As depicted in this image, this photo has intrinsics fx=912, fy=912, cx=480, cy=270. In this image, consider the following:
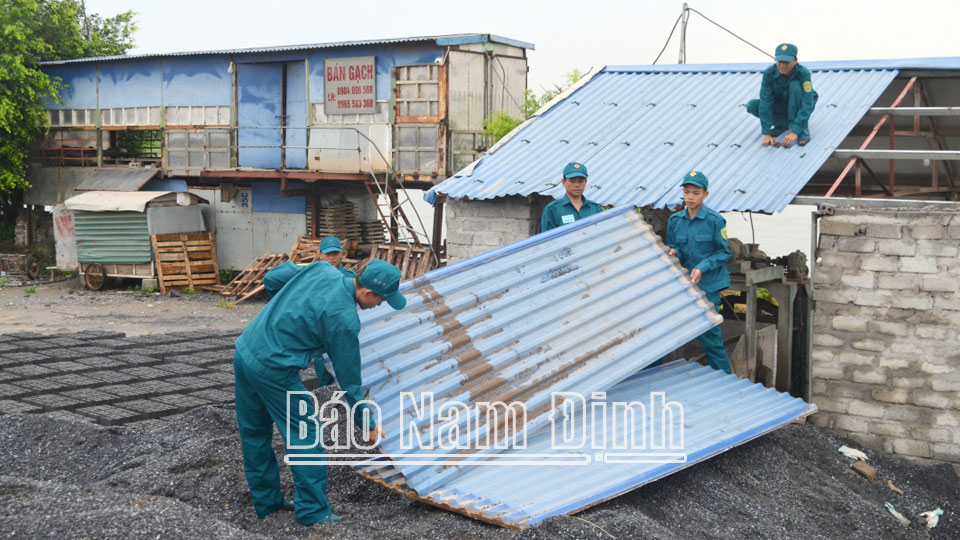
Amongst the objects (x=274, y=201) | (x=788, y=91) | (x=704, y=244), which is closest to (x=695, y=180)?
(x=704, y=244)

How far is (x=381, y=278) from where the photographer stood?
497 centimetres

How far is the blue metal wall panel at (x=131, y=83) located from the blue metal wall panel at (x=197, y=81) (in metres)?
0.32

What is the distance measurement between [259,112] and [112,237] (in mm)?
4417

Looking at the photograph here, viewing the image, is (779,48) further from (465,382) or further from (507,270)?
(465,382)

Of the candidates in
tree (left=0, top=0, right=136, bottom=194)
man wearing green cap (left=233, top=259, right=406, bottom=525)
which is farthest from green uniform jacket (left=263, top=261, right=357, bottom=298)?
tree (left=0, top=0, right=136, bottom=194)

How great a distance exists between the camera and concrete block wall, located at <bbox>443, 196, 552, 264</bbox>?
9938 millimetres

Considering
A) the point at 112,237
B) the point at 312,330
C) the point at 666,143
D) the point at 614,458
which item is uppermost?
the point at 666,143

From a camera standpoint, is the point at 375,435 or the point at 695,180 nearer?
the point at 375,435

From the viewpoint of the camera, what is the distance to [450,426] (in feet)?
18.3

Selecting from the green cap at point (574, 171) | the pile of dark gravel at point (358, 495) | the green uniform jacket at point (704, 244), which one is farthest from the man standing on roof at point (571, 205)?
the pile of dark gravel at point (358, 495)

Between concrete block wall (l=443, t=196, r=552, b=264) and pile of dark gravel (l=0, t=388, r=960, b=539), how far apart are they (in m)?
3.62

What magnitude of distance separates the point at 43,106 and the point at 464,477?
22.3 metres

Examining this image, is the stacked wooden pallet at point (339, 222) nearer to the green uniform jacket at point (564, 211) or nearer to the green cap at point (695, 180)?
the green uniform jacket at point (564, 211)

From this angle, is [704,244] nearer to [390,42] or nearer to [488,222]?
[488,222]
